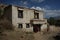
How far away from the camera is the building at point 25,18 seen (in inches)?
1194

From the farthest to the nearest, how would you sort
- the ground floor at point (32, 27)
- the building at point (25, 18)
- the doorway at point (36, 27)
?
the doorway at point (36, 27), the ground floor at point (32, 27), the building at point (25, 18)

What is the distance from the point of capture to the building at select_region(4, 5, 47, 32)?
3033 centimetres

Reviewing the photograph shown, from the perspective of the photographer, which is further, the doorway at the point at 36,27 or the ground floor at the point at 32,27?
the doorway at the point at 36,27

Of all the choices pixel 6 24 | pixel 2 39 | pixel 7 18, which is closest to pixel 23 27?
pixel 7 18

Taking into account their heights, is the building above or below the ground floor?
above

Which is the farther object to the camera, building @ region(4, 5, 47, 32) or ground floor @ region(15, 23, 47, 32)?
ground floor @ region(15, 23, 47, 32)

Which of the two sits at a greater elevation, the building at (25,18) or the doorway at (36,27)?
the building at (25,18)

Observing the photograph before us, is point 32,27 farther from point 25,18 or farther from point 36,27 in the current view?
point 25,18

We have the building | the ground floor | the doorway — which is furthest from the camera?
the doorway

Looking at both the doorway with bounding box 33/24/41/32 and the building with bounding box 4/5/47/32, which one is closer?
the building with bounding box 4/5/47/32

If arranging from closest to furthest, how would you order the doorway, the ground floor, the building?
the building, the ground floor, the doorway

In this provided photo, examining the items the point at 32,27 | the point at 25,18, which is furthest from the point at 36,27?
the point at 25,18

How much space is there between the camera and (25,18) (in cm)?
3294

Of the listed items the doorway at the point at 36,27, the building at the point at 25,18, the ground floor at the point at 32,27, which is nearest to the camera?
the building at the point at 25,18
